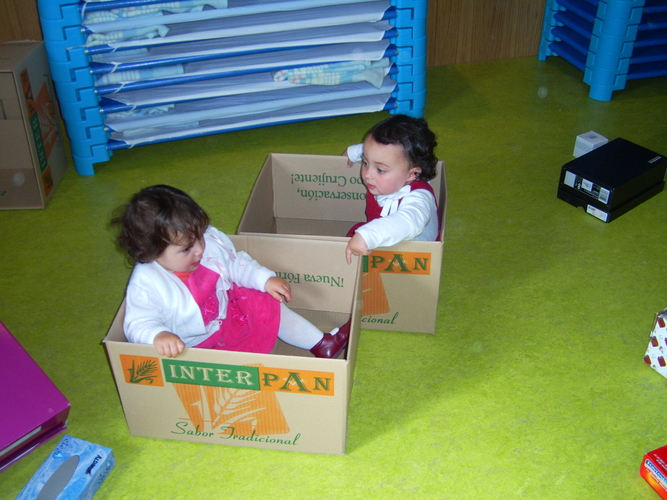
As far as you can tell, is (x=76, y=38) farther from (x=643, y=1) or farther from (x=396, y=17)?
(x=643, y=1)

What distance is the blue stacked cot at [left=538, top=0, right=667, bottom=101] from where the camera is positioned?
2633 millimetres

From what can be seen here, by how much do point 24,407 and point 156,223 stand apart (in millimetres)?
509

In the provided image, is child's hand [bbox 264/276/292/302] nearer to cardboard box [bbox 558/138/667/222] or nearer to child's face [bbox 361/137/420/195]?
child's face [bbox 361/137/420/195]

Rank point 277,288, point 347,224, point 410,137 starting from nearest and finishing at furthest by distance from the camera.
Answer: point 277,288 → point 410,137 → point 347,224

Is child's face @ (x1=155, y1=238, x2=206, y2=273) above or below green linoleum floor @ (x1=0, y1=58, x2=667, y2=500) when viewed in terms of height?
above

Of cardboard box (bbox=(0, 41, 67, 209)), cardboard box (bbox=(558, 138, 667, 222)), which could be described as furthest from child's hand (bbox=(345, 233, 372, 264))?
cardboard box (bbox=(0, 41, 67, 209))

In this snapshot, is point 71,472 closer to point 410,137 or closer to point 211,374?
point 211,374

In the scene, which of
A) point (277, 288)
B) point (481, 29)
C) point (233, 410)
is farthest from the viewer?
point (481, 29)

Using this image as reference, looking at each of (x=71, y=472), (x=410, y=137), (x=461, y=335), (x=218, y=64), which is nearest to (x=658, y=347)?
(x=461, y=335)

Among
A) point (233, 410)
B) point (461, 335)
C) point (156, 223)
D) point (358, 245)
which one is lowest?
point (461, 335)

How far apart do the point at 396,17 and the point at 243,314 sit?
142cm

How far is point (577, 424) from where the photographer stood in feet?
4.74

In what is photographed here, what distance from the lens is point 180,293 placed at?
4.55 feet

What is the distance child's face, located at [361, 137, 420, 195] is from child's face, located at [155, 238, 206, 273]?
495 millimetres
